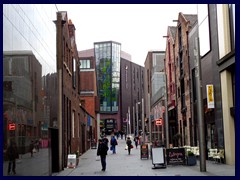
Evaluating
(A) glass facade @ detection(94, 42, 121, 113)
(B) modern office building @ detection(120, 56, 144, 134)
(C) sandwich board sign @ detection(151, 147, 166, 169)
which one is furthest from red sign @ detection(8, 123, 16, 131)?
(A) glass facade @ detection(94, 42, 121, 113)

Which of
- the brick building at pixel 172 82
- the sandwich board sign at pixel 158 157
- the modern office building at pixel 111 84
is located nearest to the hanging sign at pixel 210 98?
the sandwich board sign at pixel 158 157

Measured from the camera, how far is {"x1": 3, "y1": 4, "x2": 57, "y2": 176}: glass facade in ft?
36.0

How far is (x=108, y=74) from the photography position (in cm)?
11844

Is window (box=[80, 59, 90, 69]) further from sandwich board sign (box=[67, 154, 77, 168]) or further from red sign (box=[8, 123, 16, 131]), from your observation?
red sign (box=[8, 123, 16, 131])

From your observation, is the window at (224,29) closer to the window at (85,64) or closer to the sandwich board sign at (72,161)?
the sandwich board sign at (72,161)

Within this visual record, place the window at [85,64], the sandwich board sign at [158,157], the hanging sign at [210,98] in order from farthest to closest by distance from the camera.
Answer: the window at [85,64]
the hanging sign at [210,98]
the sandwich board sign at [158,157]

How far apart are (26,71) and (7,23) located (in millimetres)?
2343

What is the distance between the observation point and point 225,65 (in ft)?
70.6

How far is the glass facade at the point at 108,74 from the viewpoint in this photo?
389ft

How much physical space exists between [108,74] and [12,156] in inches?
4231

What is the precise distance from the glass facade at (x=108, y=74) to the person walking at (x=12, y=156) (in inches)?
4216

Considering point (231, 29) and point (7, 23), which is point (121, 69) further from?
point (7, 23)
